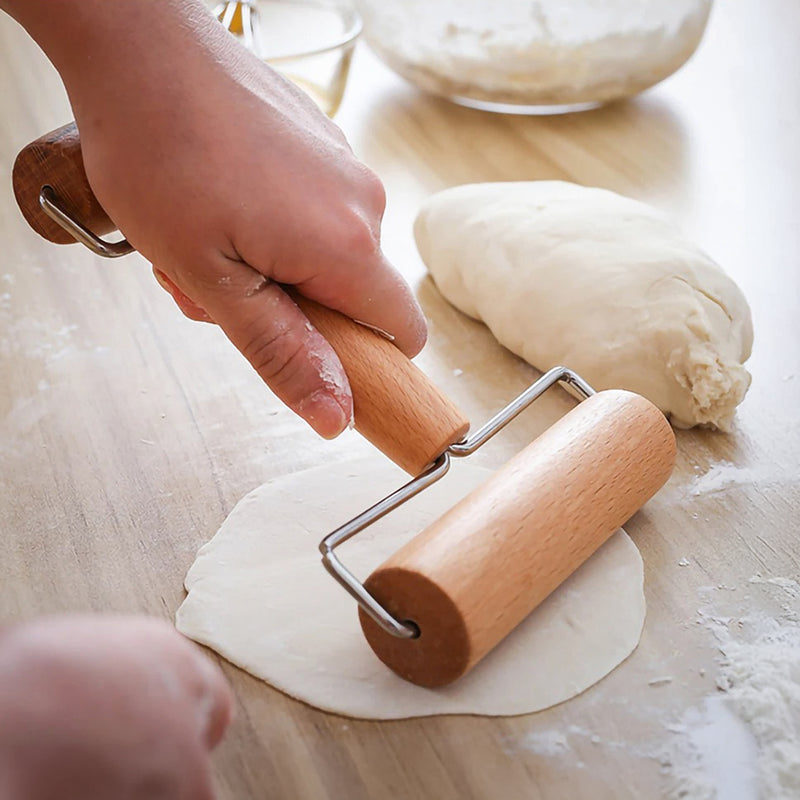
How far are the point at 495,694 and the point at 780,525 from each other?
40 cm

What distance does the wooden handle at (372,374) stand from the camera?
95 centimetres

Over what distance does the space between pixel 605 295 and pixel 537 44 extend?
27.5 inches

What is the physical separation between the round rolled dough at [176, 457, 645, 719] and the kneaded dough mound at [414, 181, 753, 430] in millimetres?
230

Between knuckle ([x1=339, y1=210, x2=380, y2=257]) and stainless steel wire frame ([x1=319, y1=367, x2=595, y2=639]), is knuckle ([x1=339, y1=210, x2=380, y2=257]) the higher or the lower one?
the higher one

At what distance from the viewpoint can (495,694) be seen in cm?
95

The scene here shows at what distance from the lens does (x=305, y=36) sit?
2.10 m

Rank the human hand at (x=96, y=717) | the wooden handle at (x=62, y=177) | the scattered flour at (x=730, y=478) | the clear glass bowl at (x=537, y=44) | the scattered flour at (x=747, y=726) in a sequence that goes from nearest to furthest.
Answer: the human hand at (x=96, y=717)
the scattered flour at (x=747, y=726)
the wooden handle at (x=62, y=177)
the scattered flour at (x=730, y=478)
the clear glass bowl at (x=537, y=44)

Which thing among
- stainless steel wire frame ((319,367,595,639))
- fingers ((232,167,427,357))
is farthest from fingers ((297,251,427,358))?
stainless steel wire frame ((319,367,595,639))

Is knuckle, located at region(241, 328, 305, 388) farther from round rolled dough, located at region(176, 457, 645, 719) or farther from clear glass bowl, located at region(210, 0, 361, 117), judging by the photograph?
clear glass bowl, located at region(210, 0, 361, 117)

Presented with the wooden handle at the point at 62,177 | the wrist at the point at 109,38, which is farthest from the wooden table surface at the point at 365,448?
the wrist at the point at 109,38

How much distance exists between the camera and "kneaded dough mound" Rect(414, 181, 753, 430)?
4.05 feet

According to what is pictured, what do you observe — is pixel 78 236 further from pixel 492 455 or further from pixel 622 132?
pixel 622 132

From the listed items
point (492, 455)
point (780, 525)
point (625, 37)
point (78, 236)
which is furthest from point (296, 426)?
point (625, 37)

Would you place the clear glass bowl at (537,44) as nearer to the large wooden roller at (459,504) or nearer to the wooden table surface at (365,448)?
the wooden table surface at (365,448)
